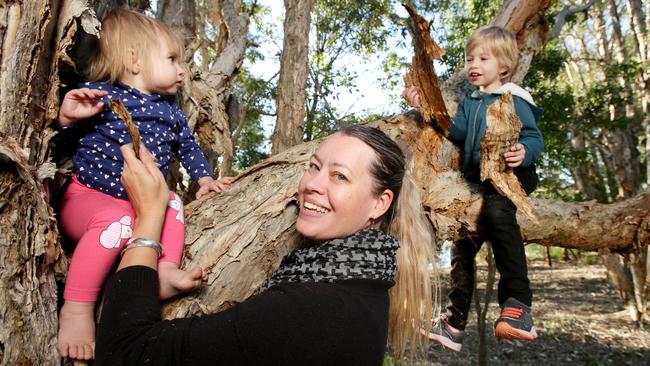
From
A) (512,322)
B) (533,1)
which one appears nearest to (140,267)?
(512,322)

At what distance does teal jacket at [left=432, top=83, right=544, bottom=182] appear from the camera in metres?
2.63

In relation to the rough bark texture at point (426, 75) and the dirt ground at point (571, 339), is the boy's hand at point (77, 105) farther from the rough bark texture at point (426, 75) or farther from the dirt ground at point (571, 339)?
the dirt ground at point (571, 339)

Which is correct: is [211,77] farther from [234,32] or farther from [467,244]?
[467,244]

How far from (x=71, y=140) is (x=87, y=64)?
0.32m

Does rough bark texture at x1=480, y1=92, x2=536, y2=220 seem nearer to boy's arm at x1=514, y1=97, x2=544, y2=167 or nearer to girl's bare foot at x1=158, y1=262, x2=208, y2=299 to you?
boy's arm at x1=514, y1=97, x2=544, y2=167

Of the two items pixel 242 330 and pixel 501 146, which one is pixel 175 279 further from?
pixel 501 146

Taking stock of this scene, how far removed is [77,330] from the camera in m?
1.35

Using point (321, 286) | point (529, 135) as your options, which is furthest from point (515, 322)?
point (321, 286)

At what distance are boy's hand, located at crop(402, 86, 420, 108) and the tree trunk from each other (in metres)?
1.68

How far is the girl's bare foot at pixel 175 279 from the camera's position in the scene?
1461 millimetres

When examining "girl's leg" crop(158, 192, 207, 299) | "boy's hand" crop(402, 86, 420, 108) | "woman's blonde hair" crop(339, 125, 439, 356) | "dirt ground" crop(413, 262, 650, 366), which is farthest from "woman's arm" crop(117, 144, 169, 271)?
"dirt ground" crop(413, 262, 650, 366)

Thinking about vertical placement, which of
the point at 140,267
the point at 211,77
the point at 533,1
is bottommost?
the point at 140,267

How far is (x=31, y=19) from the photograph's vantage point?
Answer: 4.05 ft

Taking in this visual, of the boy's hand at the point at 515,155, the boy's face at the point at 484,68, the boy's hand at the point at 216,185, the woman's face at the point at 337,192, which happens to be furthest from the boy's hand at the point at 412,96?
the boy's hand at the point at 216,185
